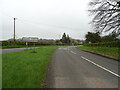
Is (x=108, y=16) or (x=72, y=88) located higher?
(x=108, y=16)

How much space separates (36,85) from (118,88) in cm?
333

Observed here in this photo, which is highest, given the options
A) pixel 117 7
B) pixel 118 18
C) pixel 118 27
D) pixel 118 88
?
pixel 117 7

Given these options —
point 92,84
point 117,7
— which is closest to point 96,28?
point 117,7

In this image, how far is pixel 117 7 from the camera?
17.8 m

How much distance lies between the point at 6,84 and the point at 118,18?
16.8m

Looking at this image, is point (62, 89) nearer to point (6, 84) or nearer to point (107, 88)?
point (107, 88)

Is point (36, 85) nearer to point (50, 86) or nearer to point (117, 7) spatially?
point (50, 86)

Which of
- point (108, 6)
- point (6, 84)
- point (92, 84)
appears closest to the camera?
point (6, 84)

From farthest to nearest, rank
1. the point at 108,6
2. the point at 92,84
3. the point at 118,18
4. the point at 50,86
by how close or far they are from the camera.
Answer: the point at 108,6 < the point at 118,18 < the point at 92,84 < the point at 50,86

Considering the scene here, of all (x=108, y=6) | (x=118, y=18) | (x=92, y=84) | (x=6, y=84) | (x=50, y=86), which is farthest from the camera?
(x=108, y=6)

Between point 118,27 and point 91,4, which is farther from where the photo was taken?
point 91,4

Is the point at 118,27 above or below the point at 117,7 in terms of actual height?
below

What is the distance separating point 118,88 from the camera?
16.5ft

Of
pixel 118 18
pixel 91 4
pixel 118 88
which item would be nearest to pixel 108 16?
pixel 118 18
